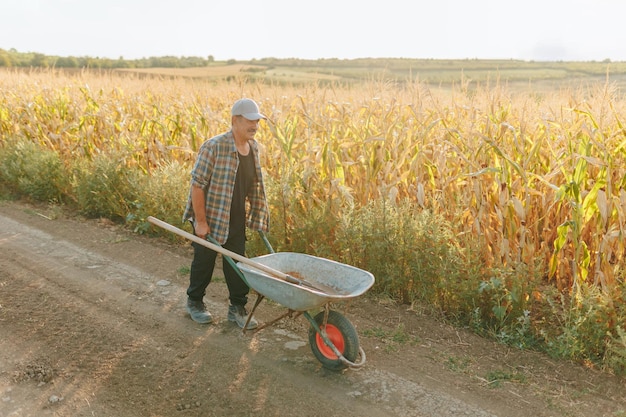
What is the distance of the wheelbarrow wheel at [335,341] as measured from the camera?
13.9ft

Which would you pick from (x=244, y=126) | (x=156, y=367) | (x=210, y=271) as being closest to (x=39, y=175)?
(x=210, y=271)

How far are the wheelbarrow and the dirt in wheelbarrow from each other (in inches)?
7.5

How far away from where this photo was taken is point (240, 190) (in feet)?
16.7

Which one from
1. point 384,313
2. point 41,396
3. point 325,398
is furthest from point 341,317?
point 41,396

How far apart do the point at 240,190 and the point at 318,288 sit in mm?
1133

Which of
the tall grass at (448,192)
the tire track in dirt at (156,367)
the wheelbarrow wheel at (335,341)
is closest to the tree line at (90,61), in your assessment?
the tall grass at (448,192)

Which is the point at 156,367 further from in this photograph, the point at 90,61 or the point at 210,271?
the point at 90,61

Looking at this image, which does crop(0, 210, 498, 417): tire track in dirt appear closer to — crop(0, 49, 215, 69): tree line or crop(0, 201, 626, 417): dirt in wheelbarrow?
Answer: crop(0, 201, 626, 417): dirt in wheelbarrow

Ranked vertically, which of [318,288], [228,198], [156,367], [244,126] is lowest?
[156,367]

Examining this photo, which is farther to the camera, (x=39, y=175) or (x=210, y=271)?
(x=39, y=175)

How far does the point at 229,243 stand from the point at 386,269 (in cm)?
150

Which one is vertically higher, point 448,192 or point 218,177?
point 218,177

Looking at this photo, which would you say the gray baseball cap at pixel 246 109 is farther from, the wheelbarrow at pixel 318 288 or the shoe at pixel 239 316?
the shoe at pixel 239 316

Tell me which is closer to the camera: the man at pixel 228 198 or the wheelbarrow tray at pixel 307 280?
the wheelbarrow tray at pixel 307 280
